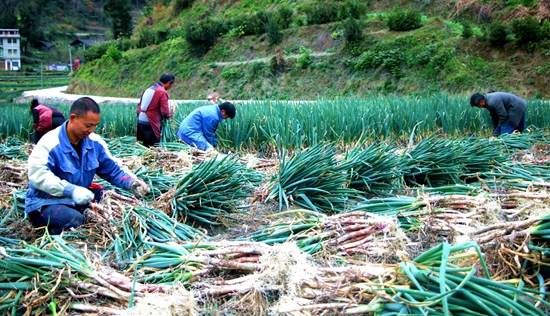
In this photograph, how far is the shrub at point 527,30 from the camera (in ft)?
45.2

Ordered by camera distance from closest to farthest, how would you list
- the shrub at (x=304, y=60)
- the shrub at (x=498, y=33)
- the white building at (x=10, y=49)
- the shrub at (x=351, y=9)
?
the shrub at (x=498, y=33) → the shrub at (x=304, y=60) → the shrub at (x=351, y=9) → the white building at (x=10, y=49)

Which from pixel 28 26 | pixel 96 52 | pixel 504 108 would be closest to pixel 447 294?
pixel 504 108

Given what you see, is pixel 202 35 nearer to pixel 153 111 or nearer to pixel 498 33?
pixel 498 33

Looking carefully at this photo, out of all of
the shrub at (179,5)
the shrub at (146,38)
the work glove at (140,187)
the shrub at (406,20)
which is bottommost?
the work glove at (140,187)

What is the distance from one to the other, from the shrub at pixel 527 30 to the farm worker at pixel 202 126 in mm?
11313

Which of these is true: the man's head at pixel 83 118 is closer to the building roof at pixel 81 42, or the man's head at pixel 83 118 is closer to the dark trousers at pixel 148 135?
the dark trousers at pixel 148 135

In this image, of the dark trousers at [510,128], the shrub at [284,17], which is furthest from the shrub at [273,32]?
the dark trousers at [510,128]

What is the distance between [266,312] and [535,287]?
3.90 feet

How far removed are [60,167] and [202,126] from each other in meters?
2.86

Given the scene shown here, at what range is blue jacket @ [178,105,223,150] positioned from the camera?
584 cm

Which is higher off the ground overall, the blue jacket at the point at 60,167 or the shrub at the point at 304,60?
the shrub at the point at 304,60

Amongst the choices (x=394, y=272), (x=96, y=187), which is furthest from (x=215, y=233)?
(x=394, y=272)

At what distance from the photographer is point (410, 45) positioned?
51.9 feet

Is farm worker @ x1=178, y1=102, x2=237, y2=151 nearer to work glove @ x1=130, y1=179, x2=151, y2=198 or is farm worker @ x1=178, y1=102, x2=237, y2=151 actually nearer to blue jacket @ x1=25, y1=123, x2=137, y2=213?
work glove @ x1=130, y1=179, x2=151, y2=198
